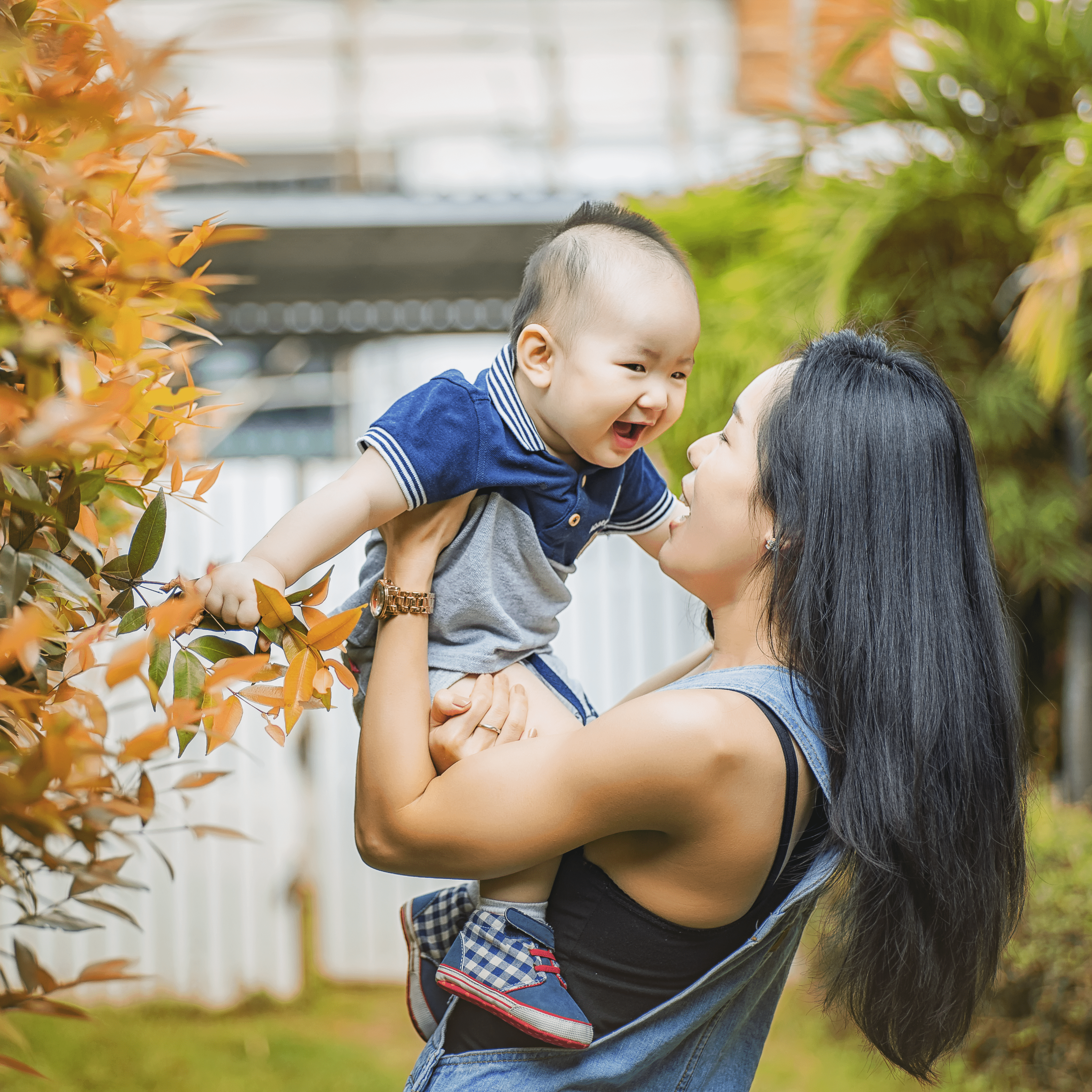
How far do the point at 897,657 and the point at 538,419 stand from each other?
0.49 metres

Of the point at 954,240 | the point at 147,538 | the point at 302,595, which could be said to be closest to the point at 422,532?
the point at 302,595

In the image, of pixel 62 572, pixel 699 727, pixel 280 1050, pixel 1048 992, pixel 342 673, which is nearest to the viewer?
pixel 62 572

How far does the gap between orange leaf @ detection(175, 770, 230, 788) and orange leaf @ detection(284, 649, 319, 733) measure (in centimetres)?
6

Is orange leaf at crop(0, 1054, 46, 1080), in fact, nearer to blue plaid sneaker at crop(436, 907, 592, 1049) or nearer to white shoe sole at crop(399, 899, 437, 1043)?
blue plaid sneaker at crop(436, 907, 592, 1049)

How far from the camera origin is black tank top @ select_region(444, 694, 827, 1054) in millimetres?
1097

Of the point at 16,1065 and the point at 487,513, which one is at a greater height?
the point at 487,513

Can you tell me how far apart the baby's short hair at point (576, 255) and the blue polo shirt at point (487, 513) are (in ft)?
Result: 0.24

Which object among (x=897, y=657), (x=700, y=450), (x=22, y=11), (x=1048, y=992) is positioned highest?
(x=22, y=11)

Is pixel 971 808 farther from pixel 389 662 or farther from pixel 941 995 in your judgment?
pixel 389 662

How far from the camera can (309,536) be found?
106cm

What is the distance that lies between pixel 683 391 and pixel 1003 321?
7.19ft

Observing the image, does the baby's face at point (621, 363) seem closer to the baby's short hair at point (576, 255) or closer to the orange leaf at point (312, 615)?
the baby's short hair at point (576, 255)

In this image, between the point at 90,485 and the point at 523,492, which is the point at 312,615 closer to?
the point at 90,485

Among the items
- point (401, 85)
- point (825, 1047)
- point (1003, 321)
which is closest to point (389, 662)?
point (1003, 321)
